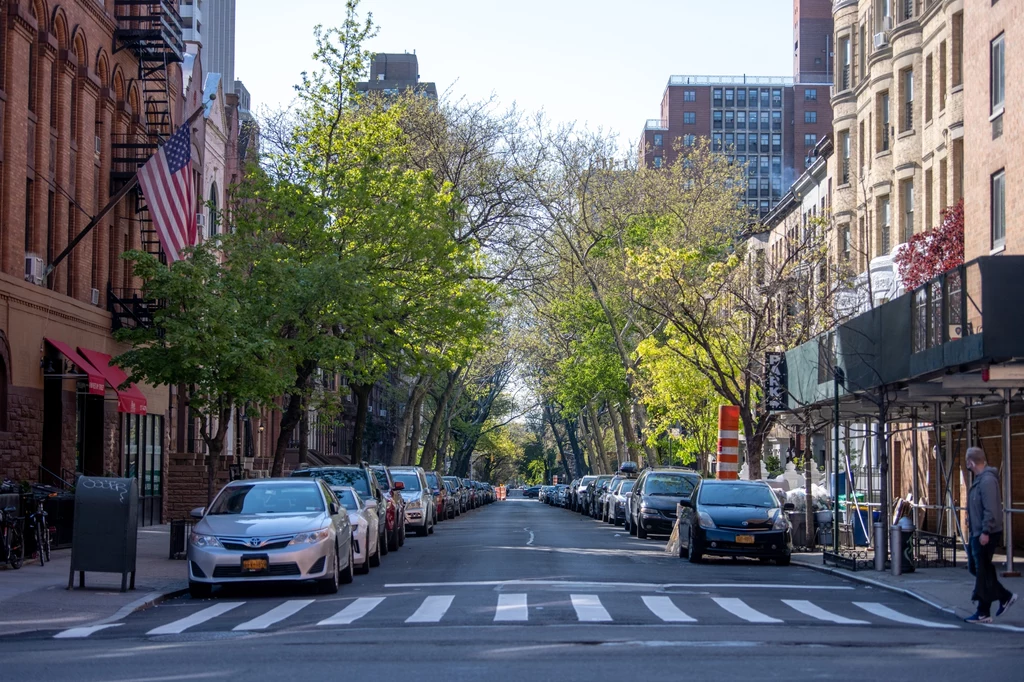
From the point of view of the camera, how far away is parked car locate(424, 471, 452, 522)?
43469 millimetres

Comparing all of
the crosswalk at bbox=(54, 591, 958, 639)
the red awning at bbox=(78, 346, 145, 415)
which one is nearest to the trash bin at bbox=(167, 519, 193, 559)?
the crosswalk at bbox=(54, 591, 958, 639)

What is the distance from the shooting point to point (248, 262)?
30.7 metres

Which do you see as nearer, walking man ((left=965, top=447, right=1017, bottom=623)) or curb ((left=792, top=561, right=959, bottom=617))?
walking man ((left=965, top=447, right=1017, bottom=623))

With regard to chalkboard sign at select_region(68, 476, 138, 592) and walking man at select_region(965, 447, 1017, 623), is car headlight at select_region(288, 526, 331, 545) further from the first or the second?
walking man at select_region(965, 447, 1017, 623)

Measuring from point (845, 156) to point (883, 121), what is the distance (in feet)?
22.2

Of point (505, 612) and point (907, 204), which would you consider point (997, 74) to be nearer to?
point (907, 204)

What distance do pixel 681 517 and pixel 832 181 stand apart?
26144 millimetres

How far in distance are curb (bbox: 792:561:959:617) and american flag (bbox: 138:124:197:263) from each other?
14.6m

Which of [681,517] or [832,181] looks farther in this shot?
[832,181]

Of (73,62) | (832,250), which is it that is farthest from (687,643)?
(832,250)

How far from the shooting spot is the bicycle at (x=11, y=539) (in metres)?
20.0

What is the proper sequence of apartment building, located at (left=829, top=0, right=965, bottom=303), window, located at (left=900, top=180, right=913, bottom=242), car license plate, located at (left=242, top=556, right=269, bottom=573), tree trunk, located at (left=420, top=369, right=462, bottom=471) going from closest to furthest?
car license plate, located at (left=242, top=556, right=269, bottom=573), apartment building, located at (left=829, top=0, right=965, bottom=303), window, located at (left=900, top=180, right=913, bottom=242), tree trunk, located at (left=420, top=369, right=462, bottom=471)

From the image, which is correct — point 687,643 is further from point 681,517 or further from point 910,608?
point 681,517

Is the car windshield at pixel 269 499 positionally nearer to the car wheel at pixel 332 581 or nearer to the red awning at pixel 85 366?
the car wheel at pixel 332 581
